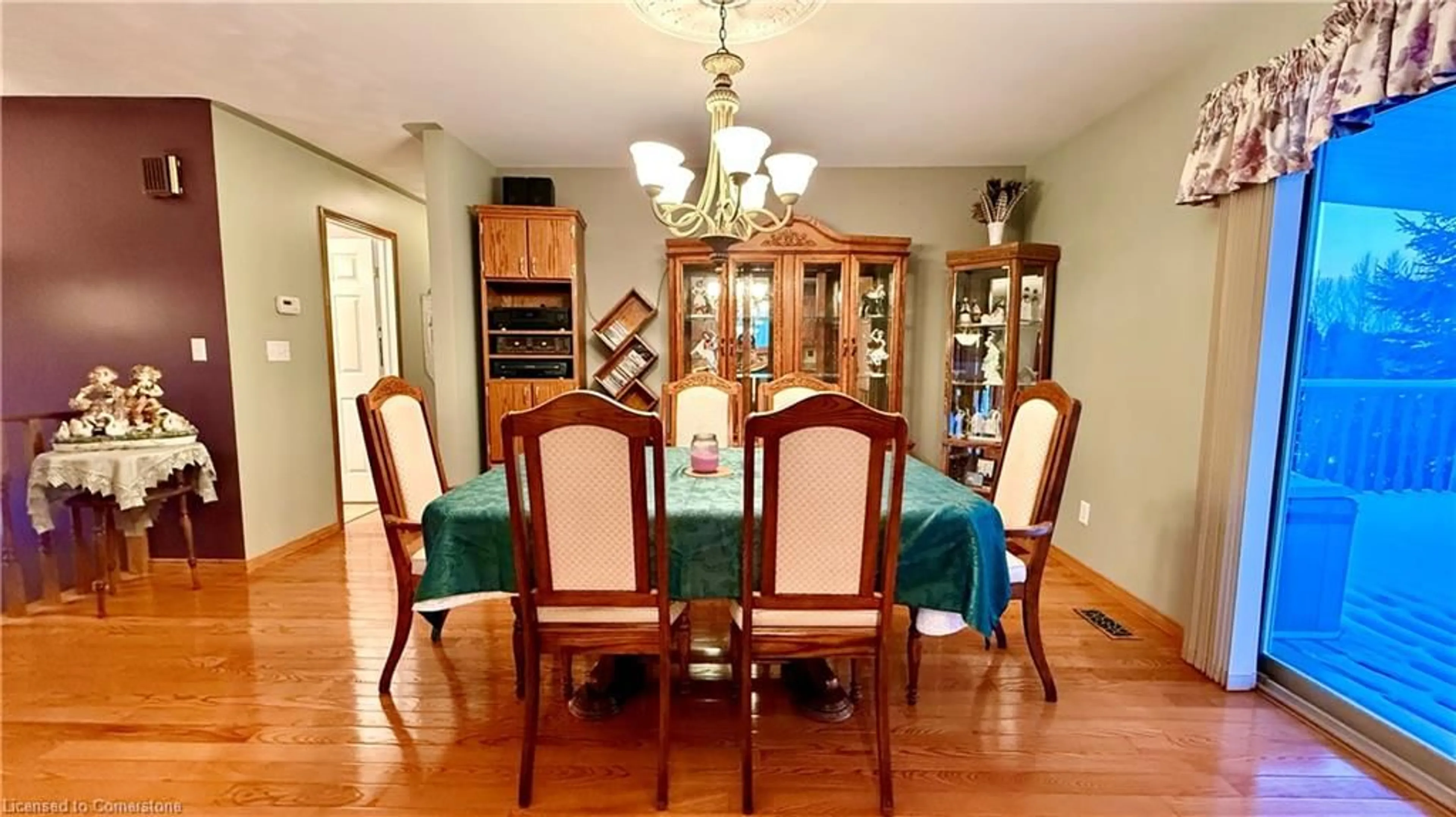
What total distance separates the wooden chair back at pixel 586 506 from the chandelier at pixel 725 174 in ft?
2.99

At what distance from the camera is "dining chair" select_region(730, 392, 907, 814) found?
1406mm

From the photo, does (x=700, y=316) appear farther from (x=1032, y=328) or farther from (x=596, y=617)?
(x=596, y=617)

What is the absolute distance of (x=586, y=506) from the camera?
4.88ft

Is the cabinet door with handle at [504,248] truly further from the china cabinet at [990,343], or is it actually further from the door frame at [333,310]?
the china cabinet at [990,343]

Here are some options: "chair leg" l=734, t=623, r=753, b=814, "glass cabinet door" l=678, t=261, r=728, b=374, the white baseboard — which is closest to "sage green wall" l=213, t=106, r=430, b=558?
"glass cabinet door" l=678, t=261, r=728, b=374

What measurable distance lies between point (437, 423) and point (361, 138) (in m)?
1.68

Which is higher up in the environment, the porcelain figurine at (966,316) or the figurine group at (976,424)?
the porcelain figurine at (966,316)

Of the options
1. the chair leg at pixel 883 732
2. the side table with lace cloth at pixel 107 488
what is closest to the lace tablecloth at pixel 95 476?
the side table with lace cloth at pixel 107 488

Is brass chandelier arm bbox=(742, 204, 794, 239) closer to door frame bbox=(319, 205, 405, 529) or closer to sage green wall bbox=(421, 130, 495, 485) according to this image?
sage green wall bbox=(421, 130, 495, 485)

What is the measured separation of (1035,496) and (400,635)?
2202 millimetres

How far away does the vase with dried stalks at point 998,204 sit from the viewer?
3.53m

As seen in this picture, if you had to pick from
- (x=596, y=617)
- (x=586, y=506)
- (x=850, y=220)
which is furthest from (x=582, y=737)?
(x=850, y=220)

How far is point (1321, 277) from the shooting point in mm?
2004

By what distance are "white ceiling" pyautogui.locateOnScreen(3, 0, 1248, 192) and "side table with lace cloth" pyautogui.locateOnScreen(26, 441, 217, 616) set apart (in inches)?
66.3
